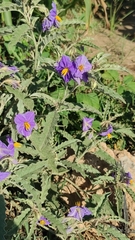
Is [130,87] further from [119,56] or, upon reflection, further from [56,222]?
[56,222]

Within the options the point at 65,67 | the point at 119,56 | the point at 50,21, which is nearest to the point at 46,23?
the point at 50,21

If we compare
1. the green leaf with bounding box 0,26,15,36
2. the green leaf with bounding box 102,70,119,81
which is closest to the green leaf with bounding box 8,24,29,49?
the green leaf with bounding box 0,26,15,36

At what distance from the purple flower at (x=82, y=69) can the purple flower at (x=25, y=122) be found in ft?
0.85

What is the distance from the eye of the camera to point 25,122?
5.73ft

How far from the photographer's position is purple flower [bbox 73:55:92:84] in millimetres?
1787

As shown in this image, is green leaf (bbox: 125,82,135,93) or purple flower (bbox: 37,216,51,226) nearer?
purple flower (bbox: 37,216,51,226)

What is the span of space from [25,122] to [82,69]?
337mm

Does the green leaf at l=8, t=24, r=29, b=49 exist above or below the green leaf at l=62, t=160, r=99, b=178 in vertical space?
above

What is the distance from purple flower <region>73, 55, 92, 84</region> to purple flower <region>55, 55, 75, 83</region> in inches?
0.9

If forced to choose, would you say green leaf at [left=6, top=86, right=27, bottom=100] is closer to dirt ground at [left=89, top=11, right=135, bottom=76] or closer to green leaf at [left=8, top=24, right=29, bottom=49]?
green leaf at [left=8, top=24, right=29, bottom=49]

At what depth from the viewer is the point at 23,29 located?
186 cm

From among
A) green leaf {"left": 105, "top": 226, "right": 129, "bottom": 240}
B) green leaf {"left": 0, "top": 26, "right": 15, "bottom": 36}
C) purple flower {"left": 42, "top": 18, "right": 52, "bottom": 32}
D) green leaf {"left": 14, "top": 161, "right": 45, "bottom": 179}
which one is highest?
purple flower {"left": 42, "top": 18, "right": 52, "bottom": 32}

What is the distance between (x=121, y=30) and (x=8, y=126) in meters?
2.53

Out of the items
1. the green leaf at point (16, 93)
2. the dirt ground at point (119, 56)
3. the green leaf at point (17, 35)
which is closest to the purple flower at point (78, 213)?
the dirt ground at point (119, 56)
